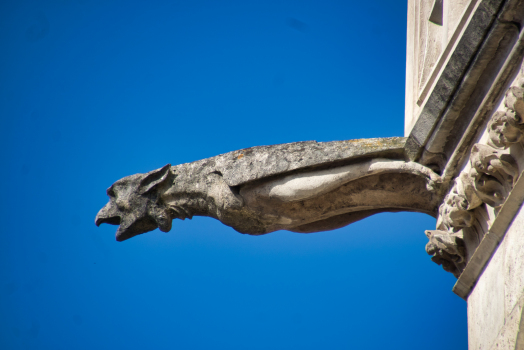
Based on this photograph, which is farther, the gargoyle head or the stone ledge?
the gargoyle head

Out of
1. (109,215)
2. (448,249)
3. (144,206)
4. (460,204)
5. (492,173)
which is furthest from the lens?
(109,215)

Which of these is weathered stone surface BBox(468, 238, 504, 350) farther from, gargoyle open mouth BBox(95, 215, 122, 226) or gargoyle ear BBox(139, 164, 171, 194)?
gargoyle open mouth BBox(95, 215, 122, 226)

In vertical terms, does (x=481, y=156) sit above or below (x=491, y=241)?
above

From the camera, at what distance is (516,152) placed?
2.42 meters

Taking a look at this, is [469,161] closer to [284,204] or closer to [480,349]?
[480,349]

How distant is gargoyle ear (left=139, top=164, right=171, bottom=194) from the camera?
3.74 metres

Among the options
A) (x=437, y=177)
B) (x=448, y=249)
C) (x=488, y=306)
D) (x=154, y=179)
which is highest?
(x=154, y=179)

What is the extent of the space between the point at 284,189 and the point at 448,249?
93cm

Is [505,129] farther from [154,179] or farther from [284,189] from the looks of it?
[154,179]

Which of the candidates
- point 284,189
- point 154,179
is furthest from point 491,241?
point 154,179

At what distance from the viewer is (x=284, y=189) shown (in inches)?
130

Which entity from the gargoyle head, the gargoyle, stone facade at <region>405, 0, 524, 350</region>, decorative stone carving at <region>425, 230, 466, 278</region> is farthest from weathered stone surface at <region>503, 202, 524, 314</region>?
the gargoyle head

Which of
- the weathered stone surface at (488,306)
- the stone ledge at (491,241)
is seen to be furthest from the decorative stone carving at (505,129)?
the weathered stone surface at (488,306)

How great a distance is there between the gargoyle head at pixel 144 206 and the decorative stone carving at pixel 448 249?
64.4 inches
